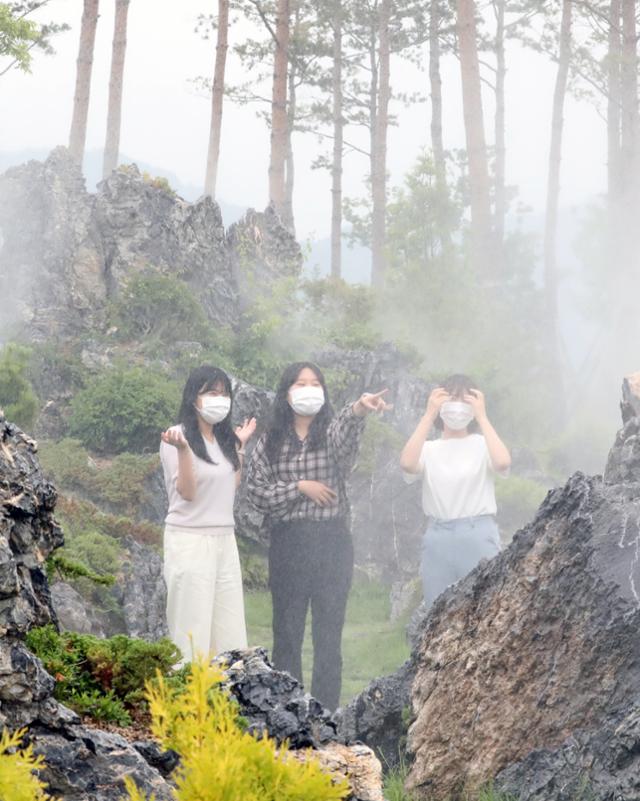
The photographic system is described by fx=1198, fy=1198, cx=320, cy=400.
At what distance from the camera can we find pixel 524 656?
5.37m

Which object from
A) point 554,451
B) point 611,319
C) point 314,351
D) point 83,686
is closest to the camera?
point 83,686

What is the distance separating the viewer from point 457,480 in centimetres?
747

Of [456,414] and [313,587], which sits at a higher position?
[456,414]

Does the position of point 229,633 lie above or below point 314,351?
below

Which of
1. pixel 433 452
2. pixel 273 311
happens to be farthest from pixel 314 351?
pixel 433 452

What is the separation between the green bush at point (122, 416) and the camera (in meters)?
15.0

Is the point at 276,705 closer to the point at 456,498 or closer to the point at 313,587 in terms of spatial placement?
the point at 313,587

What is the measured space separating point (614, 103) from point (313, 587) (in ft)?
89.9

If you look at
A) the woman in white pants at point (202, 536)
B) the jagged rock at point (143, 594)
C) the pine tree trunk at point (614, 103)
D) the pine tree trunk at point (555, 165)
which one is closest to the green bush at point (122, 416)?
the jagged rock at point (143, 594)

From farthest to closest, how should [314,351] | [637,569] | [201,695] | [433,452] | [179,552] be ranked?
[314,351] → [433,452] → [179,552] → [637,569] → [201,695]

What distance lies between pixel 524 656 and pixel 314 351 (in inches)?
514

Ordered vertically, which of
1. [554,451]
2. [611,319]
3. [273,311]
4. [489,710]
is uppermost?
[611,319]

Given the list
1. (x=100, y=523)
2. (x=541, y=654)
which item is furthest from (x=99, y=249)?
(x=541, y=654)

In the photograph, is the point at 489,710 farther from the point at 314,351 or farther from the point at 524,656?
→ the point at 314,351
